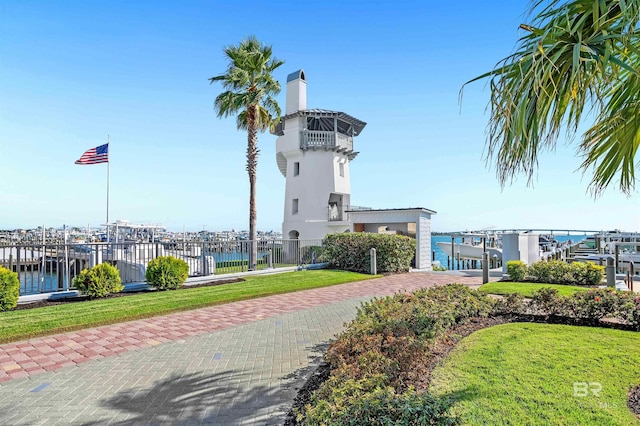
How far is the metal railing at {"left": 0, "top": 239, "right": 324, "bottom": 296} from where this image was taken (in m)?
9.91

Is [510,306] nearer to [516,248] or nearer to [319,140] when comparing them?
[516,248]

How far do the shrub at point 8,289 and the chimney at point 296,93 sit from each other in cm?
2378

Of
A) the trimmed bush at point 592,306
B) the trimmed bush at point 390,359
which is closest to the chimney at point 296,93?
the trimmed bush at point 390,359

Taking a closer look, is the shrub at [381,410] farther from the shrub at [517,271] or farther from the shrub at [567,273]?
the shrub at [517,271]

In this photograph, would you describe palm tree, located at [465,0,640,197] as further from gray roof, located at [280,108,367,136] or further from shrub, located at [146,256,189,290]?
gray roof, located at [280,108,367,136]

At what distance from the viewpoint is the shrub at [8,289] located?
8.37m

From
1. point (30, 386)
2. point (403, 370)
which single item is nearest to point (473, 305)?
point (403, 370)

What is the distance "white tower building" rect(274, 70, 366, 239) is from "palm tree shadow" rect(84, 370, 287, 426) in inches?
901

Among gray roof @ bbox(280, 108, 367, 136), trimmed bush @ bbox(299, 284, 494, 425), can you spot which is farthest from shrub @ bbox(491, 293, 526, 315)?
gray roof @ bbox(280, 108, 367, 136)

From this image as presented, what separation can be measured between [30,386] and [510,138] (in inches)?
244

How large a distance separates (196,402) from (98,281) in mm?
7453

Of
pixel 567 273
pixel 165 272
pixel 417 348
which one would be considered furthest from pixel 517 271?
pixel 165 272

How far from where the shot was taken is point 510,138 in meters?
2.63

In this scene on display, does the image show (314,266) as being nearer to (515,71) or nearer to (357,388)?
(357,388)
